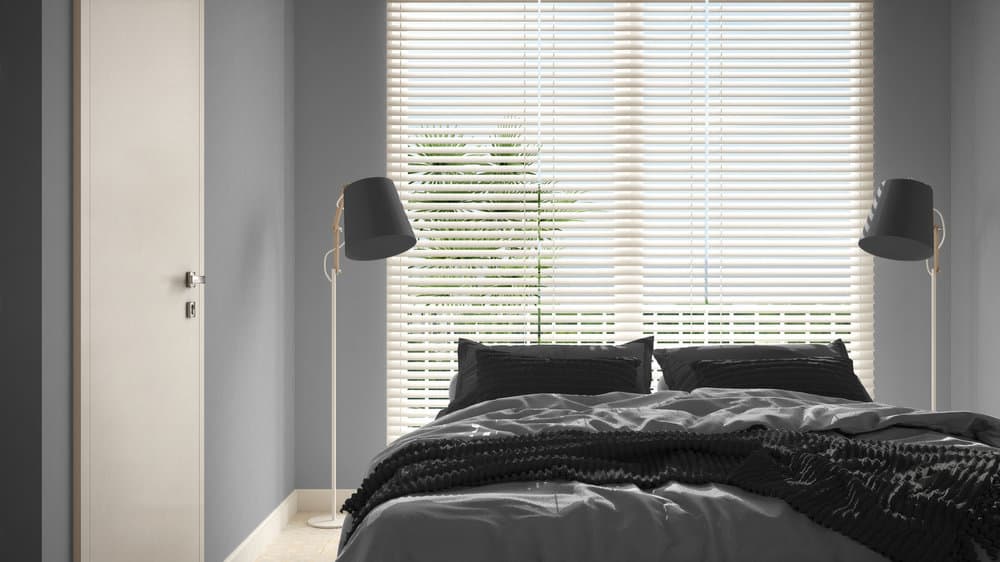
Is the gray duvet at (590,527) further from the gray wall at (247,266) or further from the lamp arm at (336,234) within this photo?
the lamp arm at (336,234)

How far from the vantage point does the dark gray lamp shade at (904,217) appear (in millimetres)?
3721

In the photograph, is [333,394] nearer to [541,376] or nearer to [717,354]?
[541,376]

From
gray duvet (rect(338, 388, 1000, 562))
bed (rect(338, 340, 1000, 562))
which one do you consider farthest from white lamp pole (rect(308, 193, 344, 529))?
gray duvet (rect(338, 388, 1000, 562))

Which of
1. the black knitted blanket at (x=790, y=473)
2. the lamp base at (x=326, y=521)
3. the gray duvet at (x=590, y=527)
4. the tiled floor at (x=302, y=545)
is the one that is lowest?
the tiled floor at (x=302, y=545)

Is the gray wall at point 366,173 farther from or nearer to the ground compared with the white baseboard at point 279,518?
farther from the ground

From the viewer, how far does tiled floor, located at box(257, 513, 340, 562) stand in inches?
146

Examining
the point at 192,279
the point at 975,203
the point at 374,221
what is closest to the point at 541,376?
the point at 374,221

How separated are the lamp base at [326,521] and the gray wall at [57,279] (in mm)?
2091

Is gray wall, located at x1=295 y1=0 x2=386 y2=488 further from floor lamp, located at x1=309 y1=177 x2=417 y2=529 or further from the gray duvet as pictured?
the gray duvet

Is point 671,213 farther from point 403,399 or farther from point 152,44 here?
point 152,44

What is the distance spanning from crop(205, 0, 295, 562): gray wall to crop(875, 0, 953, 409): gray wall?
3140 mm

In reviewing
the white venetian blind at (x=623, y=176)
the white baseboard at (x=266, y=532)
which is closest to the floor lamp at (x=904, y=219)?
the white venetian blind at (x=623, y=176)

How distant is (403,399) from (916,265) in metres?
2.83

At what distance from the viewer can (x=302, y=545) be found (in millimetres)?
3916
